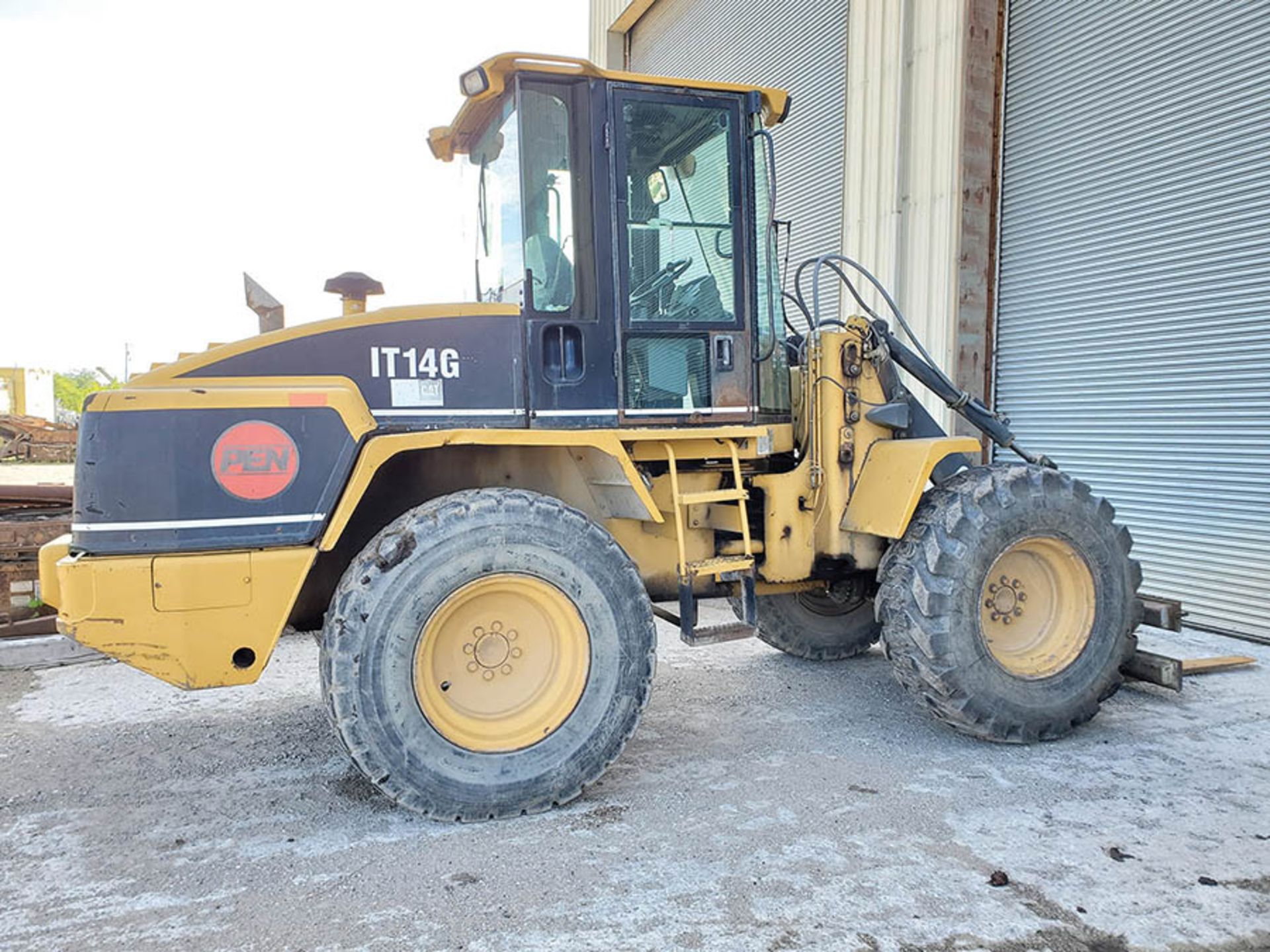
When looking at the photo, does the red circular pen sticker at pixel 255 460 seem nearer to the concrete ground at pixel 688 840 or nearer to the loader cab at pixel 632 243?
the loader cab at pixel 632 243

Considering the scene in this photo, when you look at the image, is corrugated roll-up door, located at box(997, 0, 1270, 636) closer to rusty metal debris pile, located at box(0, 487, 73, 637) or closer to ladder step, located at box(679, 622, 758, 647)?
ladder step, located at box(679, 622, 758, 647)

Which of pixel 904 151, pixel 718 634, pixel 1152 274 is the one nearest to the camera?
pixel 718 634

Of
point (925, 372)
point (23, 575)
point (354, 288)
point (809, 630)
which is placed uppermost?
point (354, 288)

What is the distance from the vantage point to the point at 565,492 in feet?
14.0

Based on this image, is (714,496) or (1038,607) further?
(1038,607)

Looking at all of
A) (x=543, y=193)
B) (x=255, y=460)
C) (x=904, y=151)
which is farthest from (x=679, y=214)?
(x=904, y=151)

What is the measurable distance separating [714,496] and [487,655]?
1.19 metres

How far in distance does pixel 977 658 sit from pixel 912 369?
156 centimetres

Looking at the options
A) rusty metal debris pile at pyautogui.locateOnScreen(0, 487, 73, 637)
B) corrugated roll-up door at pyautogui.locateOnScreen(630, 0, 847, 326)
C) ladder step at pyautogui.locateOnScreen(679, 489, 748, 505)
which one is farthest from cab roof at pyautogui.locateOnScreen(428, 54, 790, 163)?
corrugated roll-up door at pyautogui.locateOnScreen(630, 0, 847, 326)

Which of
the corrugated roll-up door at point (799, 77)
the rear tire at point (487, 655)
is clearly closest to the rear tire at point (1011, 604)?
the rear tire at point (487, 655)

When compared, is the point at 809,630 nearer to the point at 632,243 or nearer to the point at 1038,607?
the point at 1038,607

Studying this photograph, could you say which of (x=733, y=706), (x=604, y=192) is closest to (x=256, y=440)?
(x=604, y=192)

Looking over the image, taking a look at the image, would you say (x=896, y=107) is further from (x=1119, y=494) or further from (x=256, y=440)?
(x=256, y=440)

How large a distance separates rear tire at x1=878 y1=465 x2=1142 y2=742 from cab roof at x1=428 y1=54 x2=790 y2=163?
6.67ft
